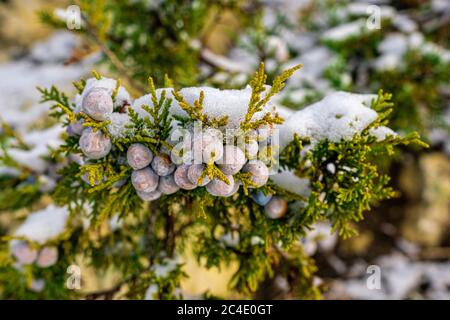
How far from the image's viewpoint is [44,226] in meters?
1.84

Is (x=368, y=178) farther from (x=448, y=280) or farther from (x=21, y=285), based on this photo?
(x=448, y=280)

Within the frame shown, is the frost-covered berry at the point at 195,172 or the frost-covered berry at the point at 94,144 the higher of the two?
the frost-covered berry at the point at 94,144

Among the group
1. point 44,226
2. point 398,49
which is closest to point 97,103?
point 44,226

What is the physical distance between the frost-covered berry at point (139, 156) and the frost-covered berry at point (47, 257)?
0.92m

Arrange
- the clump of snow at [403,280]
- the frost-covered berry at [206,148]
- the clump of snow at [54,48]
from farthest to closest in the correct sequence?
the clump of snow at [54,48], the clump of snow at [403,280], the frost-covered berry at [206,148]

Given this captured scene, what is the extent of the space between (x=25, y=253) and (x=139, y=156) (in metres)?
1.01

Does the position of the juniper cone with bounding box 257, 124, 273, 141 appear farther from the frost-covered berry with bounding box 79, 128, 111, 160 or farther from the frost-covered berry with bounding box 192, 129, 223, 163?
the frost-covered berry with bounding box 79, 128, 111, 160

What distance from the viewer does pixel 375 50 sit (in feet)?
9.75

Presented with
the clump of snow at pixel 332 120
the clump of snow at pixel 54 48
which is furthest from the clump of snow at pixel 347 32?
the clump of snow at pixel 54 48

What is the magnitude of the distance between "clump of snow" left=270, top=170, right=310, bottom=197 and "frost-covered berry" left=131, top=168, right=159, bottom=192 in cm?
50

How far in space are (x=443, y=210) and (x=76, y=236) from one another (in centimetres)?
390

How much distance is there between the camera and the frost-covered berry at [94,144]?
1.15 meters

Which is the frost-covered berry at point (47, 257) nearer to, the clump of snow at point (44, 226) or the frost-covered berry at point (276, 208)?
the clump of snow at point (44, 226)
